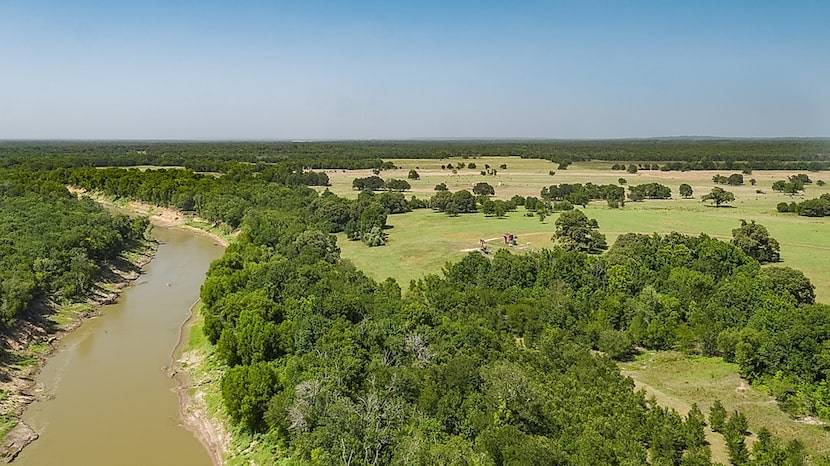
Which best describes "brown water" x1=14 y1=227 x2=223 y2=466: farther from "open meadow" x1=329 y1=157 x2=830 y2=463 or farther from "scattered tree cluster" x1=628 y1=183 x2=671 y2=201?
"scattered tree cluster" x1=628 y1=183 x2=671 y2=201

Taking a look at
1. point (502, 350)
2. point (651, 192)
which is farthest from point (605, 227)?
point (502, 350)

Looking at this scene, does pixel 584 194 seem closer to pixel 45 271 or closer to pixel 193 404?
pixel 45 271

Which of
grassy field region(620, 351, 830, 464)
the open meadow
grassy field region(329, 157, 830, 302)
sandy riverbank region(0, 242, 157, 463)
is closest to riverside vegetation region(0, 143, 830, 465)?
grassy field region(620, 351, 830, 464)

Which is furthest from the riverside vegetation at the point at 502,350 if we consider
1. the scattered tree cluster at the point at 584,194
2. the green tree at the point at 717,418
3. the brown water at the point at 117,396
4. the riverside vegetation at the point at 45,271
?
the scattered tree cluster at the point at 584,194

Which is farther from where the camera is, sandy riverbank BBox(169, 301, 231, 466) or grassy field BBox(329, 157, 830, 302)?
grassy field BBox(329, 157, 830, 302)

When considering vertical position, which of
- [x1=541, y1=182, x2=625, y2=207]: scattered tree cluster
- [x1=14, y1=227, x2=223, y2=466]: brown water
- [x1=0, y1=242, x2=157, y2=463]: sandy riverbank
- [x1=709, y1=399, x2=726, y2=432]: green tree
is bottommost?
[x1=14, y1=227, x2=223, y2=466]: brown water

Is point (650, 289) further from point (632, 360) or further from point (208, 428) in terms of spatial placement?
point (208, 428)
